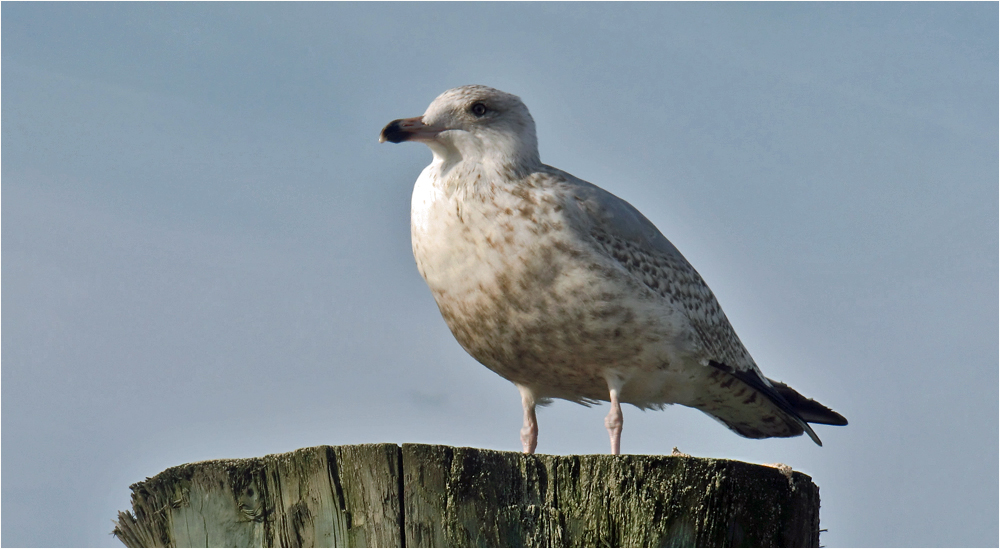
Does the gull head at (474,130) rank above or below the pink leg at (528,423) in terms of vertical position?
above

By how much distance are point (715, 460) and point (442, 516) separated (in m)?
1.15

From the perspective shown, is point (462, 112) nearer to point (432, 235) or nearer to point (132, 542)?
point (432, 235)

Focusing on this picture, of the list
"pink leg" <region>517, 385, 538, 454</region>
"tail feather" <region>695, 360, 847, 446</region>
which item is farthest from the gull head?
"tail feather" <region>695, 360, 847, 446</region>

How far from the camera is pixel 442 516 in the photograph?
13.5 feet

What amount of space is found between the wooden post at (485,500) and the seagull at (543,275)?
2.11m

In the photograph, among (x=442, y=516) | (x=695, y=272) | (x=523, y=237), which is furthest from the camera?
(x=695, y=272)

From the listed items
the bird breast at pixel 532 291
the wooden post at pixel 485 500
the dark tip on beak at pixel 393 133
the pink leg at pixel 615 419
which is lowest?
the wooden post at pixel 485 500

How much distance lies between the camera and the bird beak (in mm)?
6836

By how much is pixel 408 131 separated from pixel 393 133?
10 cm

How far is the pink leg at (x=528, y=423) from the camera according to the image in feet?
23.0

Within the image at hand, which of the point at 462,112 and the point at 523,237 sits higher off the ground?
the point at 462,112

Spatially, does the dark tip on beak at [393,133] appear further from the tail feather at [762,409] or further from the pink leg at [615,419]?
the tail feather at [762,409]

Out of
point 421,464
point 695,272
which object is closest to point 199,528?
point 421,464

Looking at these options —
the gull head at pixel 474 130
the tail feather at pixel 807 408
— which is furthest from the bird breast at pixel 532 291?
the tail feather at pixel 807 408
